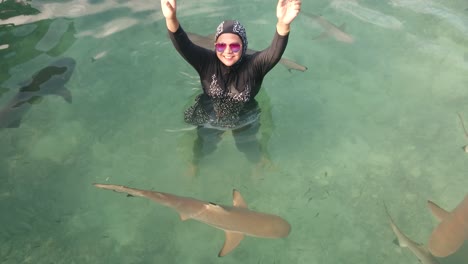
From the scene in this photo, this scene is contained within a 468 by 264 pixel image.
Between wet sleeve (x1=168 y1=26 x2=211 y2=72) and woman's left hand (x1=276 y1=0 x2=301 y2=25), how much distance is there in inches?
38.6

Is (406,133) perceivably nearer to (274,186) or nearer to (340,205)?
(340,205)

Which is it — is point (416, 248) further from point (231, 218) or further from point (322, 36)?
point (322, 36)

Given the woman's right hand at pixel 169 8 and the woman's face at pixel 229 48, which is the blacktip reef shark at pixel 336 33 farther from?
the woman's right hand at pixel 169 8

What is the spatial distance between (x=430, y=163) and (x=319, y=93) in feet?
6.49

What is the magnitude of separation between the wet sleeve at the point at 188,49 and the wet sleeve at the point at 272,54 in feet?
1.90

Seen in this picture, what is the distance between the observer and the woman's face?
405 cm

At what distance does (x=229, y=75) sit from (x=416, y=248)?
9.15 ft

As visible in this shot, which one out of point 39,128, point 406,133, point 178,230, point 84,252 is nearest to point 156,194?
point 178,230

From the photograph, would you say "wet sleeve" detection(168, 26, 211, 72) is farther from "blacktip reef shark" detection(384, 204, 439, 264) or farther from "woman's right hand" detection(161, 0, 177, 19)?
"blacktip reef shark" detection(384, 204, 439, 264)

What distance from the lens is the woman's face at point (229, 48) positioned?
160 inches

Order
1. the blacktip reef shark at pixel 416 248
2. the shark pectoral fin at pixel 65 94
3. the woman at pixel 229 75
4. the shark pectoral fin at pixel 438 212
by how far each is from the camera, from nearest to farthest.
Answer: the woman at pixel 229 75
the blacktip reef shark at pixel 416 248
the shark pectoral fin at pixel 438 212
the shark pectoral fin at pixel 65 94

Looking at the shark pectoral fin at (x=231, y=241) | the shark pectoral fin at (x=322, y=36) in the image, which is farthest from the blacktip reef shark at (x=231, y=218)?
the shark pectoral fin at (x=322, y=36)

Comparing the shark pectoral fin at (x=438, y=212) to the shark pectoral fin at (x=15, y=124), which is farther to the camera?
the shark pectoral fin at (x=15, y=124)

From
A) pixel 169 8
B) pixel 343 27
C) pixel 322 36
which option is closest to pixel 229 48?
pixel 169 8
